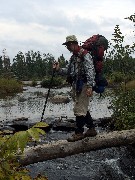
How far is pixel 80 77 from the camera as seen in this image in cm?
715

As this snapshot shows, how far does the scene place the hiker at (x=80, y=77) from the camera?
694 centimetres

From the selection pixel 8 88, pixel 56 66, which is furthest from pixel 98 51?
pixel 8 88

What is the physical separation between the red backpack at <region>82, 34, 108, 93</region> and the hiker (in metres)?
0.14

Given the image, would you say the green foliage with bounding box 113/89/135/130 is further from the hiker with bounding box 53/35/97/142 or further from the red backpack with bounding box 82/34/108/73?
the red backpack with bounding box 82/34/108/73

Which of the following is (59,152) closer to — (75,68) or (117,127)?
(75,68)

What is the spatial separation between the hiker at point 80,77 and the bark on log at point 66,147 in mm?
150

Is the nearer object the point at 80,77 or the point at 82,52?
the point at 82,52

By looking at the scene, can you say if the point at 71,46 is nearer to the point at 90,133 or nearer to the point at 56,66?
the point at 56,66

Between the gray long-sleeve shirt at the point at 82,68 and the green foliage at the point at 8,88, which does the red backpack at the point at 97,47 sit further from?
the green foliage at the point at 8,88

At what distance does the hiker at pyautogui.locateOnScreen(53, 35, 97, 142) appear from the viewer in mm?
6941

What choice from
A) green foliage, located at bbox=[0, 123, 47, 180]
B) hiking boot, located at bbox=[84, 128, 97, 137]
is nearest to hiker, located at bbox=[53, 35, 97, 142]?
hiking boot, located at bbox=[84, 128, 97, 137]

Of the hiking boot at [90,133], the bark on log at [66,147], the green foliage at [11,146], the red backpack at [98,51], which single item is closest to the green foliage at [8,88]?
the bark on log at [66,147]

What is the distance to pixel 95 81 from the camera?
7.25 meters

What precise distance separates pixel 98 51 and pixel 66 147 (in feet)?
7.21
